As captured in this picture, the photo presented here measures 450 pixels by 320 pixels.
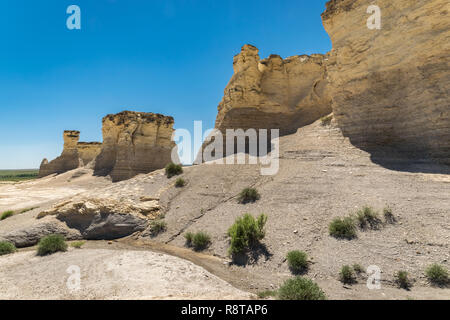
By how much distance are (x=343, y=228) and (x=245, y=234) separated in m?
2.80

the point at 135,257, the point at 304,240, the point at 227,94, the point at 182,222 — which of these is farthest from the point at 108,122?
the point at 304,240

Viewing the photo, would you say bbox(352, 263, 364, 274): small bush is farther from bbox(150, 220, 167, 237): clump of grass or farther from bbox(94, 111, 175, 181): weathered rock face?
bbox(94, 111, 175, 181): weathered rock face

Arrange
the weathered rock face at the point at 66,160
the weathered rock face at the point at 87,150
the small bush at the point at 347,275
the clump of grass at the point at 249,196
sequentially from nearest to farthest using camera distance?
the small bush at the point at 347,275 < the clump of grass at the point at 249,196 < the weathered rock face at the point at 66,160 < the weathered rock face at the point at 87,150

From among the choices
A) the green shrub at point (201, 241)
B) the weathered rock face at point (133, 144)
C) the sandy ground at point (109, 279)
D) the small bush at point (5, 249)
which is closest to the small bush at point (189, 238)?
the green shrub at point (201, 241)

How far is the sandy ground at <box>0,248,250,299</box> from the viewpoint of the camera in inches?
167

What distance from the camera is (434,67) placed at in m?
9.13

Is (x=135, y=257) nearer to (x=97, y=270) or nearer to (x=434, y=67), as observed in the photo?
(x=97, y=270)

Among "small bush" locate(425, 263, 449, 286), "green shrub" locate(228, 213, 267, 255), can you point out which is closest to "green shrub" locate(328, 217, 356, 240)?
"small bush" locate(425, 263, 449, 286)

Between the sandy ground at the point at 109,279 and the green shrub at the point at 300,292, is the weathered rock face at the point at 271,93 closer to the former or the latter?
the sandy ground at the point at 109,279

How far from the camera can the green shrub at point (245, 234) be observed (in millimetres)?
7289

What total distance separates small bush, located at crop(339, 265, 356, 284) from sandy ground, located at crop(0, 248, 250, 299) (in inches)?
94.8

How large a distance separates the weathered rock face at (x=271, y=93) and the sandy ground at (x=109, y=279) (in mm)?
14101

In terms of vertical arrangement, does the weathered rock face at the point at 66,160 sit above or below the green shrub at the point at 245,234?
above

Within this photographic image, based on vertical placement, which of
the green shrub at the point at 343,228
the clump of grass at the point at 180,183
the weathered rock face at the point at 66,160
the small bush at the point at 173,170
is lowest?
the green shrub at the point at 343,228
